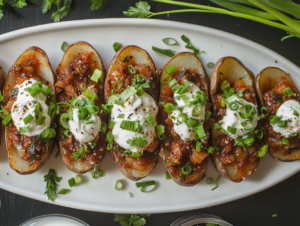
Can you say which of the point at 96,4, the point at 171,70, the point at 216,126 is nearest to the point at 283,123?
the point at 216,126

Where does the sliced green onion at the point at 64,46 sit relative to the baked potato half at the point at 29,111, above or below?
above

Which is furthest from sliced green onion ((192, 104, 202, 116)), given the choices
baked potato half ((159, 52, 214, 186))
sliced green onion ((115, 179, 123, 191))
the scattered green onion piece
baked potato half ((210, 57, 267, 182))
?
sliced green onion ((115, 179, 123, 191))

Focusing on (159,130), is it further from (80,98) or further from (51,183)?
(51,183)

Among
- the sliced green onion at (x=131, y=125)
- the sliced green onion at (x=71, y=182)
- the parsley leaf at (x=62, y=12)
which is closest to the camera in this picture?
the sliced green onion at (x=131, y=125)

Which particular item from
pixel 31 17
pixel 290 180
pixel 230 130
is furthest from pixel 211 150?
pixel 31 17

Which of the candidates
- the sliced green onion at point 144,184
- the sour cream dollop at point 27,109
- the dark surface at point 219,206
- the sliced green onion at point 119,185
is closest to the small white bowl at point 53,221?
the dark surface at point 219,206

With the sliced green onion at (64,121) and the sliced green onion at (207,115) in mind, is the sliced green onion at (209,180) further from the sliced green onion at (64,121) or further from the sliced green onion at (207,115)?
the sliced green onion at (64,121)
